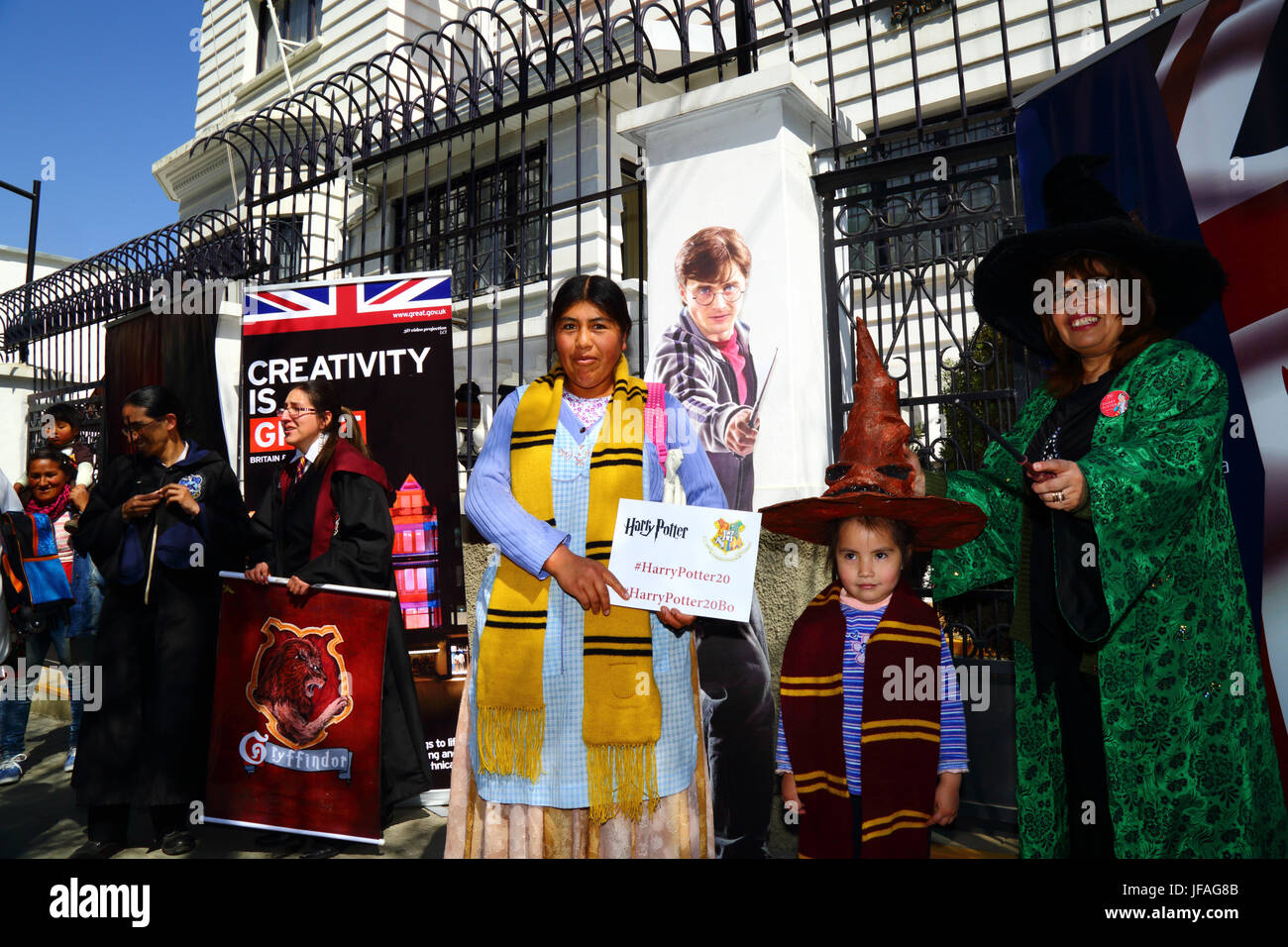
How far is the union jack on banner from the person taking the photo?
188 inches

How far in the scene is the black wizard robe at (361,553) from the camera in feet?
13.4

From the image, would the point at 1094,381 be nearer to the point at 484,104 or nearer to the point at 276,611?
the point at 276,611

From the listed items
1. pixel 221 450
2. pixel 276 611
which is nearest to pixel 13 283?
pixel 221 450

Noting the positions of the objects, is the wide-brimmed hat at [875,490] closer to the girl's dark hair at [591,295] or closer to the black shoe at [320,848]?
the girl's dark hair at [591,295]

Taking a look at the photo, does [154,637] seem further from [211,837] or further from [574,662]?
[574,662]

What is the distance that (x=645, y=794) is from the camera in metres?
2.57

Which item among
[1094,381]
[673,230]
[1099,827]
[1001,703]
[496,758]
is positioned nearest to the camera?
[1099,827]

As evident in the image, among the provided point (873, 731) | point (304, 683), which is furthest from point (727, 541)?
point (304, 683)

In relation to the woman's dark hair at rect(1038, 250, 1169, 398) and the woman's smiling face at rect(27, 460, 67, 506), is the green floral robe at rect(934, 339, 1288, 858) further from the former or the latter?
the woman's smiling face at rect(27, 460, 67, 506)

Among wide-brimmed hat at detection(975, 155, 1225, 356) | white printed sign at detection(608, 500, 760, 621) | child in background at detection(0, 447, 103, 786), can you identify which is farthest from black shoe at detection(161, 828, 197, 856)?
wide-brimmed hat at detection(975, 155, 1225, 356)

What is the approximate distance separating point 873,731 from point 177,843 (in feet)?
12.7

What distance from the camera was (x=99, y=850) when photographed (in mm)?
4164
